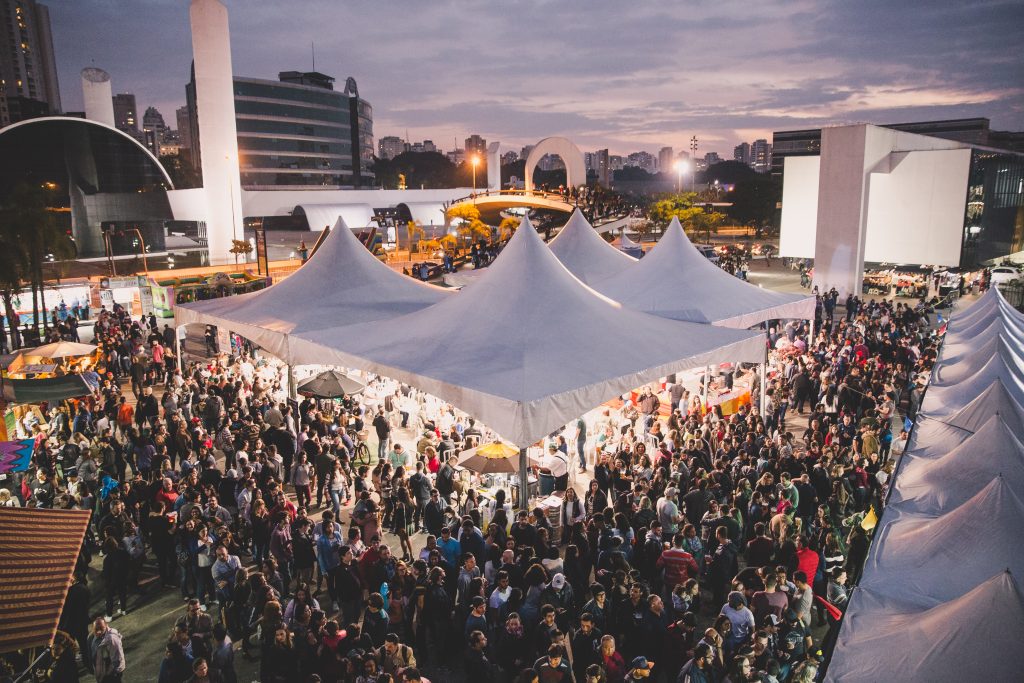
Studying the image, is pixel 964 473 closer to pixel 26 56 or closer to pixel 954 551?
pixel 954 551

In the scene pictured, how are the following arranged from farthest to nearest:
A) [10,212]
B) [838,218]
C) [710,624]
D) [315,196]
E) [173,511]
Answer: [315,196] → [838,218] → [10,212] → [173,511] → [710,624]

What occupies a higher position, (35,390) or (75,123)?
(75,123)

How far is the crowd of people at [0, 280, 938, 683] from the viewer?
5.27 m

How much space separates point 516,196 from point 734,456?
34.9 m

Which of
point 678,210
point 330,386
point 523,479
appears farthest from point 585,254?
point 678,210

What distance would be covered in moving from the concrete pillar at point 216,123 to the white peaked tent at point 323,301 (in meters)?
27.3

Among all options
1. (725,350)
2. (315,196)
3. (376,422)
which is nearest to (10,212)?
(376,422)

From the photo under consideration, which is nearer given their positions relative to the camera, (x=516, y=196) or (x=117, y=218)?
(x=516, y=196)

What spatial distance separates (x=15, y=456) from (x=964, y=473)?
35.6ft

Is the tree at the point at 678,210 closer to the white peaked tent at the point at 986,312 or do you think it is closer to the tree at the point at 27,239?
the white peaked tent at the point at 986,312

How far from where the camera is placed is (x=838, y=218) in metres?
28.1

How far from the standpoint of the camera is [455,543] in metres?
6.63

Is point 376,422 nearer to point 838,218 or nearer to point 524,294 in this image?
point 524,294

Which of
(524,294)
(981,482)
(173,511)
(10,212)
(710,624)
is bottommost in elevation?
(710,624)
